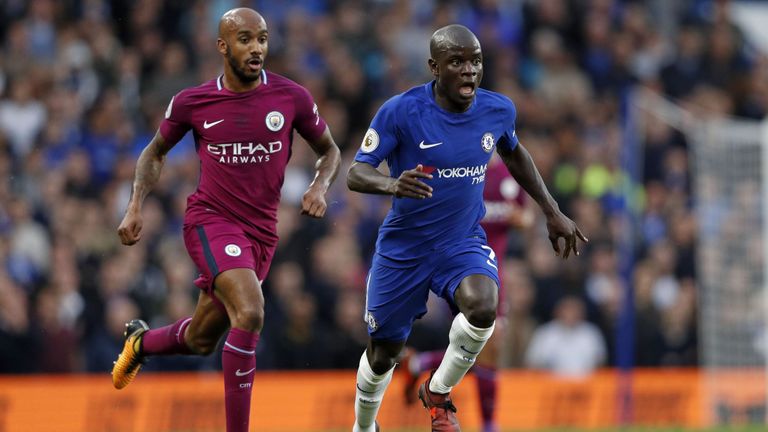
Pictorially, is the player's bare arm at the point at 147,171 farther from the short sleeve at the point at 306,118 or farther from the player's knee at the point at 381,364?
the player's knee at the point at 381,364

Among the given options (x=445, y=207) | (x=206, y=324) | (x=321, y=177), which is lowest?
(x=206, y=324)

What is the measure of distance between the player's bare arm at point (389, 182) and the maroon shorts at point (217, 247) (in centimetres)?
95

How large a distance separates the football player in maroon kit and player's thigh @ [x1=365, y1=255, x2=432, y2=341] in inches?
27.3

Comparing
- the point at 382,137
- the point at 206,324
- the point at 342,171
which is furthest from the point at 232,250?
the point at 342,171

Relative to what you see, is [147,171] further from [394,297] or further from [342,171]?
[342,171]

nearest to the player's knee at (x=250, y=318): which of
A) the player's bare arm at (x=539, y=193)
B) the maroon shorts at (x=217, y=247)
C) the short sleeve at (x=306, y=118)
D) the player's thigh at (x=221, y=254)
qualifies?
the player's thigh at (x=221, y=254)

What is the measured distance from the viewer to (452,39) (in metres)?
8.92

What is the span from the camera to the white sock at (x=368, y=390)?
9773mm

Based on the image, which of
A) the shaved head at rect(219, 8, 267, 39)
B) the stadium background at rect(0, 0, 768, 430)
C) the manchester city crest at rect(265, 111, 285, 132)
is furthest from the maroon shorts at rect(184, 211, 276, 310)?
the stadium background at rect(0, 0, 768, 430)

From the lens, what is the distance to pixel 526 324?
16781mm

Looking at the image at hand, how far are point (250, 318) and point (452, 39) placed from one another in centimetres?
213

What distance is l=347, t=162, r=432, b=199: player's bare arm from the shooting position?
26.9 ft

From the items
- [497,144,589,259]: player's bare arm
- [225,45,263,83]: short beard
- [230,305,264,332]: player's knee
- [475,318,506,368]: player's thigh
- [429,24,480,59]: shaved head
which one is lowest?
[475,318,506,368]: player's thigh

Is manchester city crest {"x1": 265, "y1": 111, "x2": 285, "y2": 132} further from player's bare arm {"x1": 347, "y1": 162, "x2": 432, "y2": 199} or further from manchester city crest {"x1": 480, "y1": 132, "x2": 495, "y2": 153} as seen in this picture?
manchester city crest {"x1": 480, "y1": 132, "x2": 495, "y2": 153}
